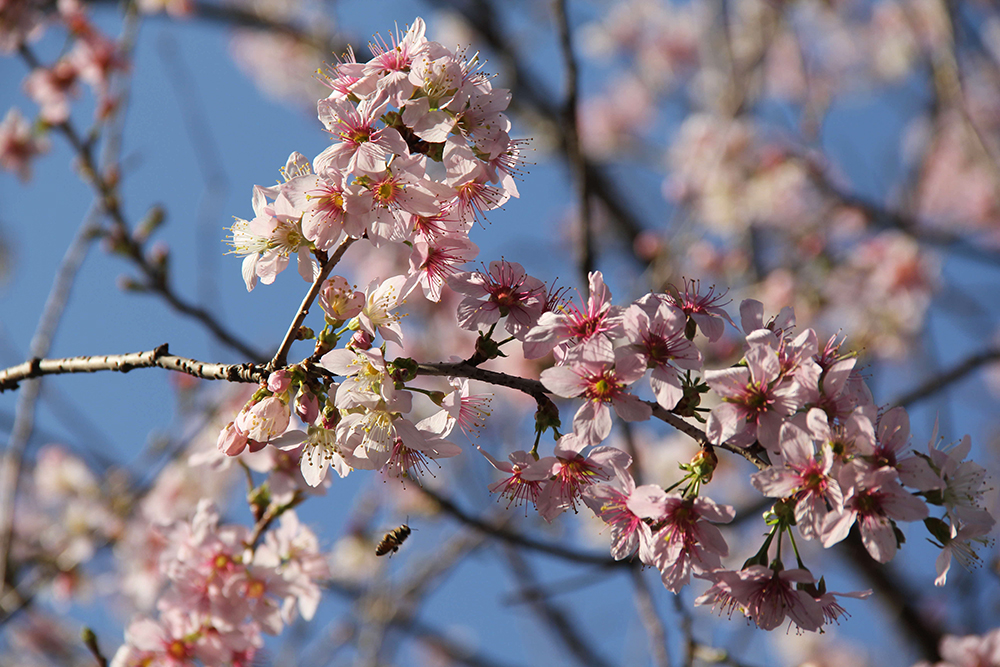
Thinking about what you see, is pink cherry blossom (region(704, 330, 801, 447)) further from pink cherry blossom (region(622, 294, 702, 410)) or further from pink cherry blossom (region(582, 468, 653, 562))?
pink cherry blossom (region(582, 468, 653, 562))

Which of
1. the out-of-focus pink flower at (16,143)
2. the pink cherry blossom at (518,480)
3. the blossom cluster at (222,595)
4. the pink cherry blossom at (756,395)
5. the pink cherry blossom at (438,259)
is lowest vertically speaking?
the blossom cluster at (222,595)

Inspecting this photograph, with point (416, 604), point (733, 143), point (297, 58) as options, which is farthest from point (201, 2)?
point (416, 604)

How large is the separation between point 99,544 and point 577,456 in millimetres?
3548

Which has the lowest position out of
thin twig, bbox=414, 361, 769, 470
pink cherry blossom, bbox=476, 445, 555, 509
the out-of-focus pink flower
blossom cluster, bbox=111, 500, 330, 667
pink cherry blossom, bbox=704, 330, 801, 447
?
blossom cluster, bbox=111, 500, 330, 667

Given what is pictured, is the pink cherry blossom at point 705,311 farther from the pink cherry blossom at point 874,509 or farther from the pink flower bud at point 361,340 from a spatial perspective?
the pink flower bud at point 361,340

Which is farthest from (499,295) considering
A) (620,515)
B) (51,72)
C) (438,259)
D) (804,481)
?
(51,72)

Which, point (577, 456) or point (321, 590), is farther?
point (321, 590)

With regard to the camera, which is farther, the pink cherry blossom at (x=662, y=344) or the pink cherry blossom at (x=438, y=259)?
the pink cherry blossom at (x=438, y=259)

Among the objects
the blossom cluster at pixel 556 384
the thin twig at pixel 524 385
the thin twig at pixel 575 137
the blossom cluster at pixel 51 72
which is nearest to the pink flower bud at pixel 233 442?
the blossom cluster at pixel 556 384

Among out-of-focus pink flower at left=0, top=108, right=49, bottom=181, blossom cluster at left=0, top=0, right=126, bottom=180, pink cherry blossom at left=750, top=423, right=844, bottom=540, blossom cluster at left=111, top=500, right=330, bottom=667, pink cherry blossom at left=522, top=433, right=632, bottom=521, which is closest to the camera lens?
pink cherry blossom at left=750, top=423, right=844, bottom=540

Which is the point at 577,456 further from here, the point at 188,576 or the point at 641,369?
the point at 188,576

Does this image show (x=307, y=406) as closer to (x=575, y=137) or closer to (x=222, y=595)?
(x=222, y=595)

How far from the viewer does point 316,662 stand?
13.2ft

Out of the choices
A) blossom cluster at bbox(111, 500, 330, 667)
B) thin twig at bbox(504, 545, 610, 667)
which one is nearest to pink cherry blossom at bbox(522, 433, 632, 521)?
blossom cluster at bbox(111, 500, 330, 667)
